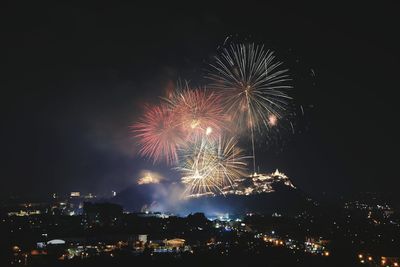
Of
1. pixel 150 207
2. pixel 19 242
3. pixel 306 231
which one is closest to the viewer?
pixel 19 242

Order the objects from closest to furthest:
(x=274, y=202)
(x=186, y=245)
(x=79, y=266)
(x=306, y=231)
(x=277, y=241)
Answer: (x=79, y=266), (x=186, y=245), (x=277, y=241), (x=306, y=231), (x=274, y=202)

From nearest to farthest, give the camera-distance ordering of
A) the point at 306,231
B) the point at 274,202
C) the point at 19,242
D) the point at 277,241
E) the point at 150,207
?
1. the point at 19,242
2. the point at 277,241
3. the point at 306,231
4. the point at 150,207
5. the point at 274,202

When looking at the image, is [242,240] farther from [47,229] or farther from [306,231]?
[47,229]

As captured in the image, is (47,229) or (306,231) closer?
(47,229)

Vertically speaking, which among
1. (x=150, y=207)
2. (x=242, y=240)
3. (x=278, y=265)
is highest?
(x=150, y=207)

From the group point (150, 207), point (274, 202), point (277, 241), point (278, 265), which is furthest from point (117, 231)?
point (274, 202)

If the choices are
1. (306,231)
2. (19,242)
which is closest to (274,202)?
(306,231)

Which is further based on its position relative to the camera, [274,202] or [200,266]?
[274,202]

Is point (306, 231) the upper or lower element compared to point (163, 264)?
upper

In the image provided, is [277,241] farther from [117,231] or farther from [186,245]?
[117,231]
